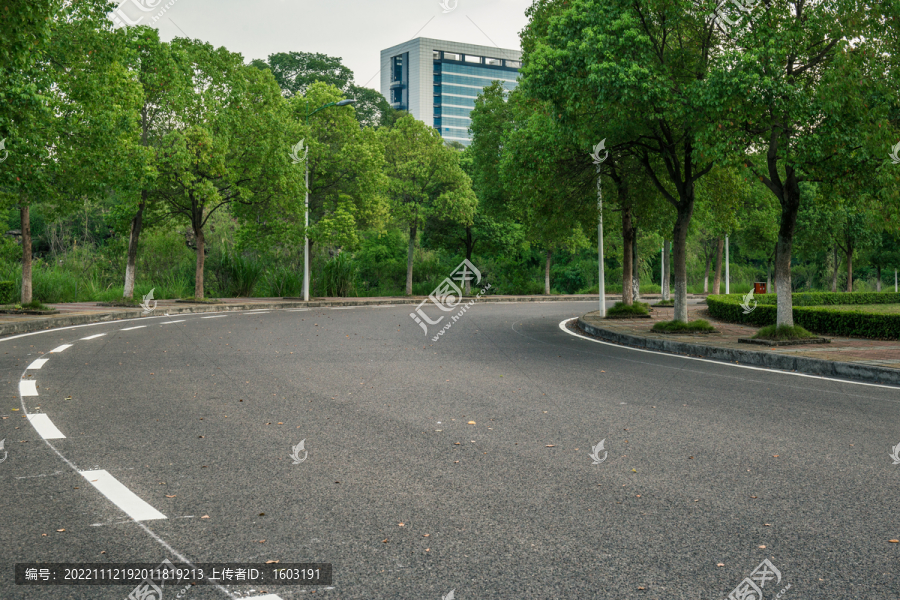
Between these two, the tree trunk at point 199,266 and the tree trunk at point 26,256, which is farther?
the tree trunk at point 199,266

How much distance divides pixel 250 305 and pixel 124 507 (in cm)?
2388

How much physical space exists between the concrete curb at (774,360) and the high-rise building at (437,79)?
130829 mm

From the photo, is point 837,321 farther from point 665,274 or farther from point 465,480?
point 665,274

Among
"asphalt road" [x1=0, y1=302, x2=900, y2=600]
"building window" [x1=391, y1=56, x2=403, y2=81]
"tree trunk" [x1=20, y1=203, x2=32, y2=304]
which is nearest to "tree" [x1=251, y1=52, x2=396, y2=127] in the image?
"tree trunk" [x1=20, y1=203, x2=32, y2=304]

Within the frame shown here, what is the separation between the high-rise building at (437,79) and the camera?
142 meters

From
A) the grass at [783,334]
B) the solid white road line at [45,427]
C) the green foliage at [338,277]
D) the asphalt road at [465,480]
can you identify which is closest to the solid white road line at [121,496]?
the asphalt road at [465,480]

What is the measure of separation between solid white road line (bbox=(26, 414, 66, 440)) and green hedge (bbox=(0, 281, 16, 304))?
64.5 feet

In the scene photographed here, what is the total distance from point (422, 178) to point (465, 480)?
34.6 meters

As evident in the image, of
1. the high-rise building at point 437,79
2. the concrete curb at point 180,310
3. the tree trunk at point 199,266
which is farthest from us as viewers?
the high-rise building at point 437,79

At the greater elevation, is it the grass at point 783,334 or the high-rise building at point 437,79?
the high-rise building at point 437,79

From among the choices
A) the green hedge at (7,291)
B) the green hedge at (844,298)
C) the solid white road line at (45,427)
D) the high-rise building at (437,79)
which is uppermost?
the high-rise building at (437,79)

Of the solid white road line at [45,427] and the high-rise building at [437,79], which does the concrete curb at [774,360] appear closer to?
the solid white road line at [45,427]

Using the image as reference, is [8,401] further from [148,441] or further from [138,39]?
[138,39]

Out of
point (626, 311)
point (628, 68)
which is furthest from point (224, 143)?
point (628, 68)
